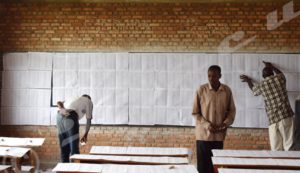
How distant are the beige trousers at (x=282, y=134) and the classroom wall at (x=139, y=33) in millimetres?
573

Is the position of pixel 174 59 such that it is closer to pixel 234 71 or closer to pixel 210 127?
pixel 234 71

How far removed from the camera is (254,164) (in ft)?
13.5

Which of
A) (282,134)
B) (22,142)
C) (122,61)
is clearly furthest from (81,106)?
(282,134)

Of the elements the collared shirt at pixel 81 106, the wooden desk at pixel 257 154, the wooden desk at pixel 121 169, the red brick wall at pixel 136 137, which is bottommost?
the red brick wall at pixel 136 137

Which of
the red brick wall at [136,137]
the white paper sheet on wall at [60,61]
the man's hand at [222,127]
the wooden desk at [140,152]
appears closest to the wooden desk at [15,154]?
the wooden desk at [140,152]

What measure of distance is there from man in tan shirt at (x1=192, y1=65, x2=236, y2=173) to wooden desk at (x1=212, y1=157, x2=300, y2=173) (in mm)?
1076

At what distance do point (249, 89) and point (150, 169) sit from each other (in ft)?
13.9

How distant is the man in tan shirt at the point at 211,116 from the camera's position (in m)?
5.36

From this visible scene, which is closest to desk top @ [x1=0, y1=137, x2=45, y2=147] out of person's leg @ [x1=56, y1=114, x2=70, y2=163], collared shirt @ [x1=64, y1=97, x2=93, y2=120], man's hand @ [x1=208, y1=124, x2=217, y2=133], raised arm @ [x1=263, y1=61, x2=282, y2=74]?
person's leg @ [x1=56, y1=114, x2=70, y2=163]

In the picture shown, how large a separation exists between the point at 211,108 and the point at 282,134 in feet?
6.93

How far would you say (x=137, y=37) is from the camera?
7.68m

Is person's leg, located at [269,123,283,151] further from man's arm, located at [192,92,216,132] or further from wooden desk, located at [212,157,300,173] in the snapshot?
wooden desk, located at [212,157,300,173]

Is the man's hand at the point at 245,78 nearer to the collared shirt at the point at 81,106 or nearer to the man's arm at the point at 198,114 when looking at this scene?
the man's arm at the point at 198,114

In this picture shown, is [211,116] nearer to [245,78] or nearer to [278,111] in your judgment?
[278,111]
